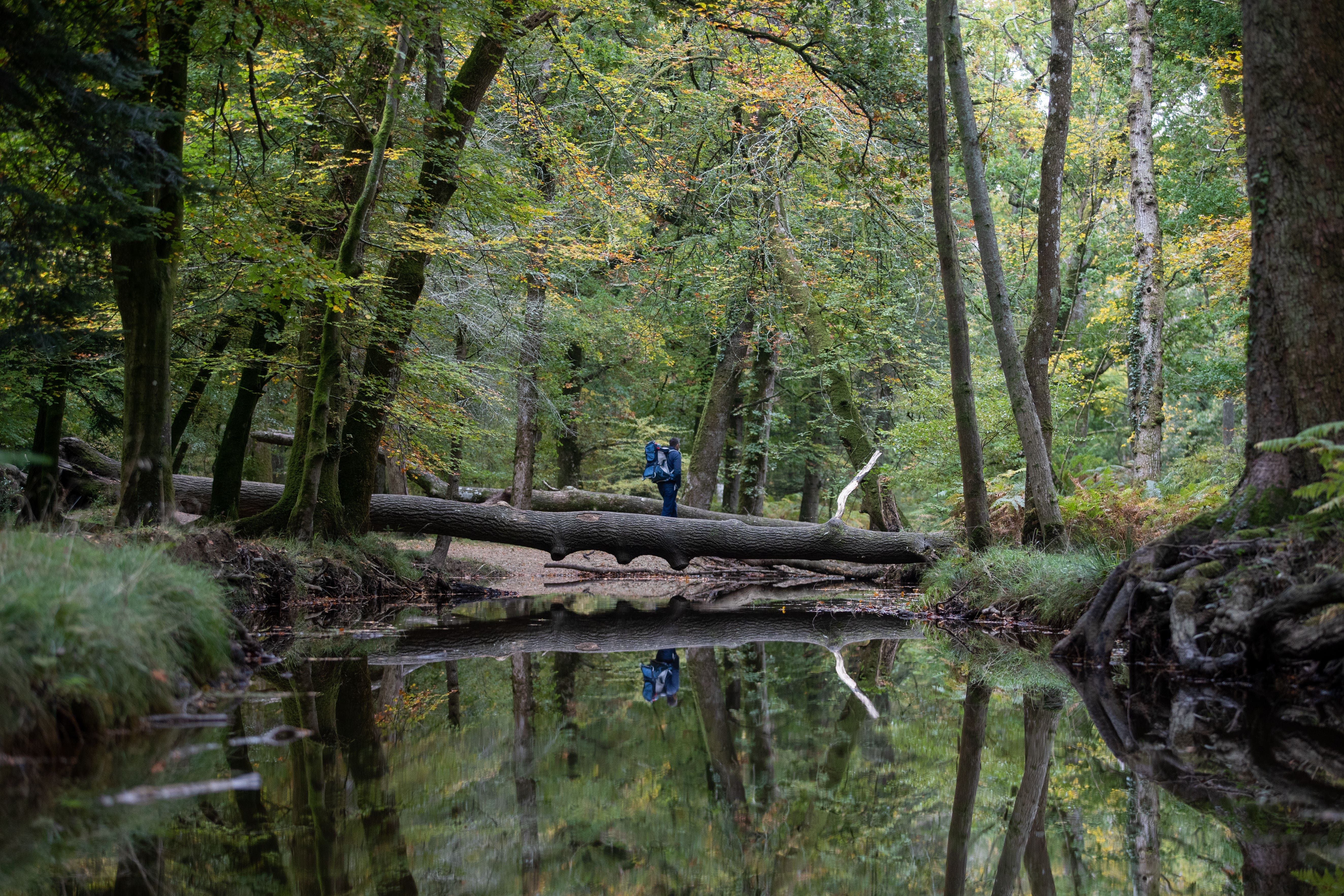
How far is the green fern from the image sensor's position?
5023 millimetres

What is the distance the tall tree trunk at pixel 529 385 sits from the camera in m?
17.7

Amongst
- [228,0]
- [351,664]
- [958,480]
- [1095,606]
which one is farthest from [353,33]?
[958,480]

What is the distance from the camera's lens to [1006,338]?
389 inches

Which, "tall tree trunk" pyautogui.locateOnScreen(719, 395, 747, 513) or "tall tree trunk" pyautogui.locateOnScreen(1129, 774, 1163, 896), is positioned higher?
"tall tree trunk" pyautogui.locateOnScreen(719, 395, 747, 513)

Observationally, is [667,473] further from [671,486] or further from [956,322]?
[956,322]

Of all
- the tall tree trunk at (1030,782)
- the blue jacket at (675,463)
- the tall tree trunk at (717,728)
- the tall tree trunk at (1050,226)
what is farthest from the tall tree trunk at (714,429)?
the tall tree trunk at (1030,782)

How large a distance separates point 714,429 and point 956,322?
10064 millimetres

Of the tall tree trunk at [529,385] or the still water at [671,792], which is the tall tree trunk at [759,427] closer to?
the tall tree trunk at [529,385]

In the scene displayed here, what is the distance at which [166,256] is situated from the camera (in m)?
8.08

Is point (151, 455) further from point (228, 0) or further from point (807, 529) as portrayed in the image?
point (807, 529)

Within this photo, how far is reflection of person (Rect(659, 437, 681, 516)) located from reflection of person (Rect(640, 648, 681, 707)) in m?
8.61

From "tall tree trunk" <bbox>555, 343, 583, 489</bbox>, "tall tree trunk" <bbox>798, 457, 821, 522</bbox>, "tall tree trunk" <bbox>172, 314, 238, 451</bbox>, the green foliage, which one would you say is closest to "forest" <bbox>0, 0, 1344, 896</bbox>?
the green foliage

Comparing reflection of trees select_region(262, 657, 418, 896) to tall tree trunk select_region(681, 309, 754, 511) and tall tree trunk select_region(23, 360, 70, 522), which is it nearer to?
tall tree trunk select_region(23, 360, 70, 522)

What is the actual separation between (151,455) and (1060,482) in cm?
1002
